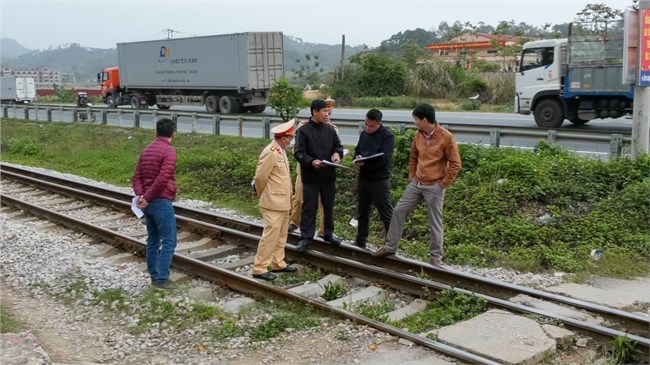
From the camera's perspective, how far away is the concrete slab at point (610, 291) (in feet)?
21.5

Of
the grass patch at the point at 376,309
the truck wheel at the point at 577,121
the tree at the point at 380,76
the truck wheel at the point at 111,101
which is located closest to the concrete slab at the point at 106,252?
the grass patch at the point at 376,309

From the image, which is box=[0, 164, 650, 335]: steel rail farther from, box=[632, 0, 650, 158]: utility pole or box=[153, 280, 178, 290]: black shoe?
box=[632, 0, 650, 158]: utility pole

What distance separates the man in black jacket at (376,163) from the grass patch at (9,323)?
3.88 metres

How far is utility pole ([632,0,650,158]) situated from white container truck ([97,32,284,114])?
19.0 m

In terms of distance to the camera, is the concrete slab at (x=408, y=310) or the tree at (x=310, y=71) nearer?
the concrete slab at (x=408, y=310)

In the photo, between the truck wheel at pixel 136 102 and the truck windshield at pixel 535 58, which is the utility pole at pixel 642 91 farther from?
the truck wheel at pixel 136 102

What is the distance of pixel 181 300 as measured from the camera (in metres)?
6.61

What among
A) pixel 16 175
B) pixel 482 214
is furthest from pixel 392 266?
pixel 16 175

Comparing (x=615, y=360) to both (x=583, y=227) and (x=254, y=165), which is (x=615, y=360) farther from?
(x=254, y=165)

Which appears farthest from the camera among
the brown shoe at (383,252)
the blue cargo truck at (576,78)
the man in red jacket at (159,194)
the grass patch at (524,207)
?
the blue cargo truck at (576,78)

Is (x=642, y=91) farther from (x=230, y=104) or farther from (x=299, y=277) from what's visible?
(x=230, y=104)

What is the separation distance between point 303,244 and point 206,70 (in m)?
24.2

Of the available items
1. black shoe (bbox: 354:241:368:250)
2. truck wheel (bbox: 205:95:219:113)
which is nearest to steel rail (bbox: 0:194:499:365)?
black shoe (bbox: 354:241:368:250)

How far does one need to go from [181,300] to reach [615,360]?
3.93 m
